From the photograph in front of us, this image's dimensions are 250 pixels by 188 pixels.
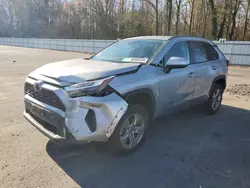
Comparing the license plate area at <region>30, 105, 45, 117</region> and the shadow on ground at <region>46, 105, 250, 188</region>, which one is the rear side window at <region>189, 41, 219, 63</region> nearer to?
the shadow on ground at <region>46, 105, 250, 188</region>

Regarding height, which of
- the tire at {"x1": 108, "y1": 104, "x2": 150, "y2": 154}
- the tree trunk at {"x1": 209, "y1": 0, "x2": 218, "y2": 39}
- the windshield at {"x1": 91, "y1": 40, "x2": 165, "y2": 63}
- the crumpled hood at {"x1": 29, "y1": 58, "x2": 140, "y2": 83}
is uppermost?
the tree trunk at {"x1": 209, "y1": 0, "x2": 218, "y2": 39}

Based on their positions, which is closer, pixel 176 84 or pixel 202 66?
pixel 176 84

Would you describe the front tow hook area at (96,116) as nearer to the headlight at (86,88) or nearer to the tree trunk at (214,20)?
the headlight at (86,88)

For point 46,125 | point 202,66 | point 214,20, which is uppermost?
point 214,20

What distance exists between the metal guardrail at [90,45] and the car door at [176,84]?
543 inches

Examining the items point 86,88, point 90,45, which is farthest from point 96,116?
point 90,45

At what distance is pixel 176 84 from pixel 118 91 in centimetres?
140

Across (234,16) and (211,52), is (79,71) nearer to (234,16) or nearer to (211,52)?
(211,52)

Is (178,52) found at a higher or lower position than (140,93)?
higher

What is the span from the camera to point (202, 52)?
5.02 meters

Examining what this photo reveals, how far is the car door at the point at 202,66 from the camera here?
464cm

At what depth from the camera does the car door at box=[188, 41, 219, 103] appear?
183 inches

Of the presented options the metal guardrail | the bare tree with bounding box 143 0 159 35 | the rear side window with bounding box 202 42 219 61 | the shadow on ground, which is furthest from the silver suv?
the bare tree with bounding box 143 0 159 35

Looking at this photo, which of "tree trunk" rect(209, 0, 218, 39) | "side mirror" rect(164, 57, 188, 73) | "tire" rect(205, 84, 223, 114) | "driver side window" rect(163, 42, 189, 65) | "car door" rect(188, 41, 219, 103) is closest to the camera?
"side mirror" rect(164, 57, 188, 73)
